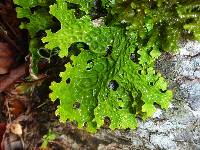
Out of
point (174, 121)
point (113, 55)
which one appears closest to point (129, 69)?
point (113, 55)

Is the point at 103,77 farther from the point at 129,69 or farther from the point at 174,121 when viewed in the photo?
the point at 174,121

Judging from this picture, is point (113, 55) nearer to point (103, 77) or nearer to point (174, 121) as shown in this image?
point (103, 77)

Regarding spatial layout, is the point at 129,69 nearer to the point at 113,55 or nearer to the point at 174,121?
the point at 113,55

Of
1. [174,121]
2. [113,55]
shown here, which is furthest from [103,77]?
[174,121]

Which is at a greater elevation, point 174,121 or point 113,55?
point 113,55

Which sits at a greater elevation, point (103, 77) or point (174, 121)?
point (103, 77)

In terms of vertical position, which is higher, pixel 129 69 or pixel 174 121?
pixel 129 69

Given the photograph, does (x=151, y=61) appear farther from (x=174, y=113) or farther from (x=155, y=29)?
(x=174, y=113)

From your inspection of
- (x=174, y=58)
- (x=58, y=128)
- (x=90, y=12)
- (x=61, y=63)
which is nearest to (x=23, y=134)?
(x=58, y=128)
